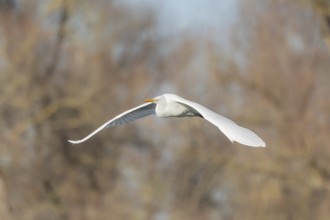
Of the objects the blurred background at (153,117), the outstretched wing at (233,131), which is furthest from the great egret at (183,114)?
the blurred background at (153,117)

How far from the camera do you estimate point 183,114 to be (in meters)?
7.70

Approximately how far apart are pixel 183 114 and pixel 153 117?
49.0 feet

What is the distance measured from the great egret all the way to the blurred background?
31.4ft

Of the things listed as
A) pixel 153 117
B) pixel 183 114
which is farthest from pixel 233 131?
pixel 153 117

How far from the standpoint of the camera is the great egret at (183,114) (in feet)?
21.2

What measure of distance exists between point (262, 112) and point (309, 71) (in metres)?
1.08

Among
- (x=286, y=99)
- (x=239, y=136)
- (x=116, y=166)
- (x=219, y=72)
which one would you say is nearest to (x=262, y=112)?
(x=286, y=99)

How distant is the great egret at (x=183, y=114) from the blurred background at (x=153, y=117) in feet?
31.4

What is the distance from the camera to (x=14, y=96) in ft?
70.9

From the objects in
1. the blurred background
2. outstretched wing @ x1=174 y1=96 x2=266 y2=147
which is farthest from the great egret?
the blurred background

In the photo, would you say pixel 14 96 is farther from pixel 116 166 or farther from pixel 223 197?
pixel 223 197

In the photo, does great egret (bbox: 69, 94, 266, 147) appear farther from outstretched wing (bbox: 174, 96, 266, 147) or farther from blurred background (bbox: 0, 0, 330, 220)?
blurred background (bbox: 0, 0, 330, 220)

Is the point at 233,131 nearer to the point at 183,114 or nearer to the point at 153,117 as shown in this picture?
the point at 183,114

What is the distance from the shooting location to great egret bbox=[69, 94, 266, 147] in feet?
21.2
